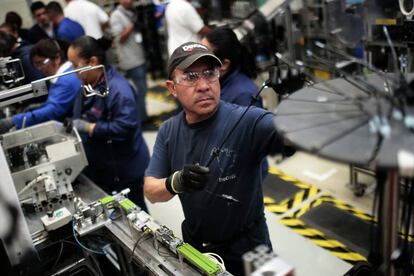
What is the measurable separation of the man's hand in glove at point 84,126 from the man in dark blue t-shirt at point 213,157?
939mm

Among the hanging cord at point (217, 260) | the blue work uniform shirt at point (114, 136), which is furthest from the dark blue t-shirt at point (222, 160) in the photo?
the blue work uniform shirt at point (114, 136)

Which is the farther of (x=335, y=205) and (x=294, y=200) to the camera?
(x=294, y=200)

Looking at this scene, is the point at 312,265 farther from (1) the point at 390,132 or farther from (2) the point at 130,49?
(2) the point at 130,49

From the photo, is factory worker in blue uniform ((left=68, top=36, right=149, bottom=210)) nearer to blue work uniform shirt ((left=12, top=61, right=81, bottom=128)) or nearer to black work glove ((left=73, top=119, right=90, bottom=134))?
black work glove ((left=73, top=119, right=90, bottom=134))

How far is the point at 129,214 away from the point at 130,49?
3614 mm

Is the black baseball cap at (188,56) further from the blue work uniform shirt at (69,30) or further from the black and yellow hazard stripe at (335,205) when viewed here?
the blue work uniform shirt at (69,30)

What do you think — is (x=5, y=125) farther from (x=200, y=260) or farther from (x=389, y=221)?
(x=389, y=221)

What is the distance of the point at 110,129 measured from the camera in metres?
2.50

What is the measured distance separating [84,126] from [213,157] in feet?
4.33

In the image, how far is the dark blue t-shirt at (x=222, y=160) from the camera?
1555 millimetres

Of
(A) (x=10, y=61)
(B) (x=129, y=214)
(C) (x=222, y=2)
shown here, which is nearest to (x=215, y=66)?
(B) (x=129, y=214)

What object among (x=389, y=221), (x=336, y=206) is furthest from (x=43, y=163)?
(x=336, y=206)

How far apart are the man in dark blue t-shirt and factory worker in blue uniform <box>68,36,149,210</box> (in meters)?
0.83

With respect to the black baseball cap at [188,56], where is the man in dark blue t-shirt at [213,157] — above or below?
below
